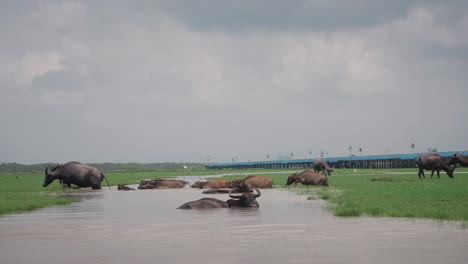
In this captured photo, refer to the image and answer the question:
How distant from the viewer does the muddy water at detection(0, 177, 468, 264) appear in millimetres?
9326

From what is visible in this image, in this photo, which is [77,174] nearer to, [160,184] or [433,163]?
[160,184]

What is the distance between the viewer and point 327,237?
11820 millimetres

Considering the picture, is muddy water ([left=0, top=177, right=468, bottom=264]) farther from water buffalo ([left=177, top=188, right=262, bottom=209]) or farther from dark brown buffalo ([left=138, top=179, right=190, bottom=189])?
dark brown buffalo ([left=138, top=179, right=190, bottom=189])

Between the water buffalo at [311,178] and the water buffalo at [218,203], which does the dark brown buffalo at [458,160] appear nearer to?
the water buffalo at [311,178]

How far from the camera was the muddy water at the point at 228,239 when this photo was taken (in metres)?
9.33

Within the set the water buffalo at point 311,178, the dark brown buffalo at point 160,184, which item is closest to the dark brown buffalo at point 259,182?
the water buffalo at point 311,178

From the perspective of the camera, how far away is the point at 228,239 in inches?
458

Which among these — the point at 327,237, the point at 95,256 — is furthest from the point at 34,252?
the point at 327,237

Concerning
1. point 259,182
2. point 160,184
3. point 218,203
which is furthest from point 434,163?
point 218,203

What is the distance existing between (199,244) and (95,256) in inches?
85.6

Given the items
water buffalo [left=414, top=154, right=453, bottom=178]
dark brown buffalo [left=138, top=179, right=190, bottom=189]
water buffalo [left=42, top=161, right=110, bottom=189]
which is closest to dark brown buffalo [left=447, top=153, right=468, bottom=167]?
water buffalo [left=414, top=154, right=453, bottom=178]

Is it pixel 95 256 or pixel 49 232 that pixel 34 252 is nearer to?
pixel 95 256

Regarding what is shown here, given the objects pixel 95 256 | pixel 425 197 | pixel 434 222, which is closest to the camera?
pixel 95 256

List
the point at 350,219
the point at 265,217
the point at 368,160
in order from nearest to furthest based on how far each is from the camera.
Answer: the point at 350,219 → the point at 265,217 → the point at 368,160
